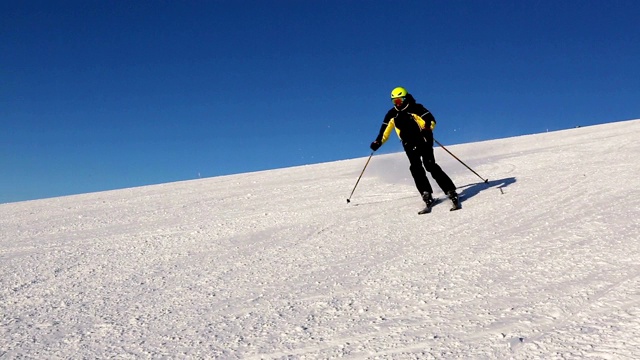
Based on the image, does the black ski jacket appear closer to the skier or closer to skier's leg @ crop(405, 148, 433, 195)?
the skier

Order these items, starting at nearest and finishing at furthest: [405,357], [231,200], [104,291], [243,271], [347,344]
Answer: [405,357], [347,344], [104,291], [243,271], [231,200]

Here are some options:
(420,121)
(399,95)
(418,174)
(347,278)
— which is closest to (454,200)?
(418,174)

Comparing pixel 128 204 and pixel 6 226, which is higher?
pixel 128 204

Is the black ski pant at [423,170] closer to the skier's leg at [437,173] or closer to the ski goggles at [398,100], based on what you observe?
the skier's leg at [437,173]

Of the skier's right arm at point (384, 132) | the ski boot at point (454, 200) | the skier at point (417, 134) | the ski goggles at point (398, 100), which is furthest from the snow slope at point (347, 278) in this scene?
the ski goggles at point (398, 100)

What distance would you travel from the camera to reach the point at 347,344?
3109 mm

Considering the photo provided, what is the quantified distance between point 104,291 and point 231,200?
547 centimetres

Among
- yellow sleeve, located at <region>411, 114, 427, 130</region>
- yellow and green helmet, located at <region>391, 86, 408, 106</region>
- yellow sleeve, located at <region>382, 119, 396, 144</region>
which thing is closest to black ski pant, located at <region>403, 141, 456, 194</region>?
yellow sleeve, located at <region>411, 114, 427, 130</region>

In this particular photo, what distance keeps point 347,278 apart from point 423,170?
3.77 meters

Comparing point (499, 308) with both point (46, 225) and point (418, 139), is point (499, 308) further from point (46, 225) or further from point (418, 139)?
point (46, 225)

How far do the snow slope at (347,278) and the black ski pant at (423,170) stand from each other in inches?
13.7

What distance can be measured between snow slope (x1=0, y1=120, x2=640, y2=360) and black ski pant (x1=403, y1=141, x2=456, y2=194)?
1.14 ft

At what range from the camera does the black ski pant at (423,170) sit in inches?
302

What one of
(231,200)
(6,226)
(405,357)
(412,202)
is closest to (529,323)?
(405,357)
